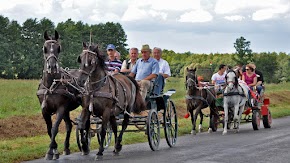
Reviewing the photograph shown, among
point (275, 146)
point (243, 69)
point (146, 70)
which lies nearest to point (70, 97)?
point (146, 70)

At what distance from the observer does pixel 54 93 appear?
35.7 feet

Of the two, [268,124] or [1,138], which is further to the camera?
[268,124]

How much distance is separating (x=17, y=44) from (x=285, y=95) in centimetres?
4717

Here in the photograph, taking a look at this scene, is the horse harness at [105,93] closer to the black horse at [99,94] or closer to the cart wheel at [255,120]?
the black horse at [99,94]

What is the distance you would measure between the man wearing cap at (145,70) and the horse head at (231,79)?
553 centimetres

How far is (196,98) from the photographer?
58.4 ft

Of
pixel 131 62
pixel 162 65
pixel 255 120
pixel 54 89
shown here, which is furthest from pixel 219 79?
pixel 54 89

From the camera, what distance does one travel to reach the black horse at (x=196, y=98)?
17484 mm

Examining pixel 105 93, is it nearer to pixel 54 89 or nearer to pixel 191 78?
pixel 54 89

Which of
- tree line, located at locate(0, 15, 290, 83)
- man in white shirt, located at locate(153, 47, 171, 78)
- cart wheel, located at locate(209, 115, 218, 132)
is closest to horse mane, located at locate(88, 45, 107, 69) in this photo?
man in white shirt, located at locate(153, 47, 171, 78)

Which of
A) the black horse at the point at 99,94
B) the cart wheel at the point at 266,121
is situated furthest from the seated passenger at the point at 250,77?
the black horse at the point at 99,94

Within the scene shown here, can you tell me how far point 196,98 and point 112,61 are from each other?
5.02 metres

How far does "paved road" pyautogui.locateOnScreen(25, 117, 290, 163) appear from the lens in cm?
1070

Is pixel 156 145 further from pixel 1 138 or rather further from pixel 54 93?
pixel 1 138
